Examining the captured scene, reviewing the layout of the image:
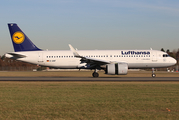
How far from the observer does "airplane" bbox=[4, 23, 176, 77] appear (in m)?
32.4

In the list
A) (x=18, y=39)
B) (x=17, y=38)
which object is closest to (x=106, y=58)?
(x=18, y=39)

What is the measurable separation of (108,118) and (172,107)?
3.53 m

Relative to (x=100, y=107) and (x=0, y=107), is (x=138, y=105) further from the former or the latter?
(x=0, y=107)

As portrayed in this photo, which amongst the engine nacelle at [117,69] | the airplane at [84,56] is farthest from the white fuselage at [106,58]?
the engine nacelle at [117,69]

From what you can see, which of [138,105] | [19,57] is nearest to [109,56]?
[19,57]

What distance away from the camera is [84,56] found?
33438 millimetres

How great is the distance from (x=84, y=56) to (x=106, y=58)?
3.22 metres

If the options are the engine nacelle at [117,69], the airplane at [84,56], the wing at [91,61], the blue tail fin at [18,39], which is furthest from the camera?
the blue tail fin at [18,39]

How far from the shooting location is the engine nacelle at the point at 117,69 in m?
29.4

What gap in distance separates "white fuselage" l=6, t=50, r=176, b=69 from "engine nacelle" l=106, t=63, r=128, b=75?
2.78 metres

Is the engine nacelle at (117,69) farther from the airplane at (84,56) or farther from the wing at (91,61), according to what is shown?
the wing at (91,61)

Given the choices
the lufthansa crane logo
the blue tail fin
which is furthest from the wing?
the lufthansa crane logo

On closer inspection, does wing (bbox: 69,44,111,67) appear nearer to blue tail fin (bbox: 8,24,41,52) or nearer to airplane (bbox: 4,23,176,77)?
airplane (bbox: 4,23,176,77)

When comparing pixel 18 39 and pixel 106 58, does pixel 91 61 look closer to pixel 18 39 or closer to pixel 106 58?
pixel 106 58
